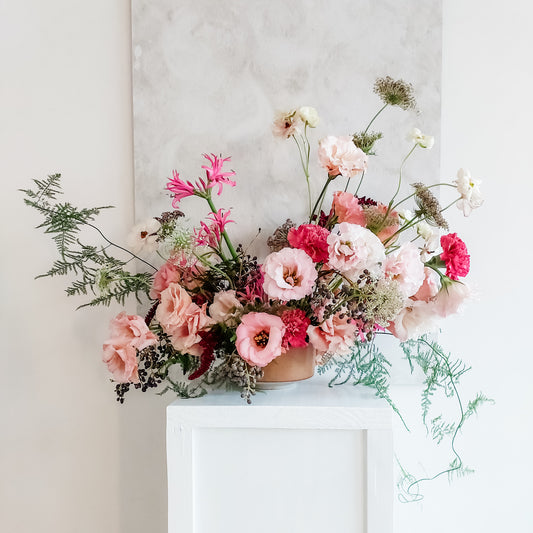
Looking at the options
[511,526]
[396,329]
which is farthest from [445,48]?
[511,526]

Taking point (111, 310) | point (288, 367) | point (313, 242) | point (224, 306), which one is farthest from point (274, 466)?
point (111, 310)

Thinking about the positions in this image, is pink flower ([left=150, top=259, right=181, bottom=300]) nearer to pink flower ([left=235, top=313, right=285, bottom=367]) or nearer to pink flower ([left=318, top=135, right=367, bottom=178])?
pink flower ([left=235, top=313, right=285, bottom=367])

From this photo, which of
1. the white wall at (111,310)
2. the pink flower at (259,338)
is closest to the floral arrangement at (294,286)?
the pink flower at (259,338)

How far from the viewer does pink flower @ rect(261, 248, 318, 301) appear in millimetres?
879

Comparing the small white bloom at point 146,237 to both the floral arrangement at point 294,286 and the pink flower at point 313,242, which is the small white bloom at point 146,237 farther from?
the pink flower at point 313,242

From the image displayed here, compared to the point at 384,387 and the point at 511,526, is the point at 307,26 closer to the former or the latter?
the point at 384,387

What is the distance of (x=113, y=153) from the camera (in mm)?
1228

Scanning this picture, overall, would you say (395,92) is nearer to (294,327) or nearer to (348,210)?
(348,210)

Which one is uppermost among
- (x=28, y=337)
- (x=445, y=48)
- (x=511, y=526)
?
(x=445, y=48)

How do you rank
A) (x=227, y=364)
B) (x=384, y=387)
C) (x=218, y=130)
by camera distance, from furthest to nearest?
(x=218, y=130)
(x=384, y=387)
(x=227, y=364)

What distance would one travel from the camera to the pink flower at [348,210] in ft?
3.28

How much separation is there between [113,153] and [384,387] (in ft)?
2.50

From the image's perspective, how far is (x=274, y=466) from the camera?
3.06 ft

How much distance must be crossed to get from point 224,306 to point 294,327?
0.13 meters
